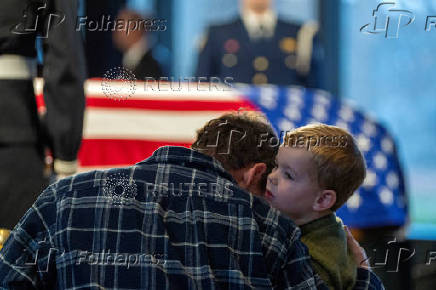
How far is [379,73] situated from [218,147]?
2778 mm

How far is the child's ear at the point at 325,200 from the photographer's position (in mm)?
1381

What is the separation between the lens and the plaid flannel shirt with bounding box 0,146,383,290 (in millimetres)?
1106

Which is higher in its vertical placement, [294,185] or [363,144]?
[294,185]

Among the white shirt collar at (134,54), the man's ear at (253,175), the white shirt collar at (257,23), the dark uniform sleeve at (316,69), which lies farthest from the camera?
the white shirt collar at (257,23)

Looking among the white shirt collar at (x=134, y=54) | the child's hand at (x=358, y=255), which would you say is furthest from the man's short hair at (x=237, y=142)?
the white shirt collar at (x=134, y=54)

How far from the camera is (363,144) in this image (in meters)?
2.18

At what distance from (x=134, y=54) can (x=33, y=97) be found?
135 centimetres

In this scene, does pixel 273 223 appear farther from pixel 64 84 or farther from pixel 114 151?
pixel 114 151

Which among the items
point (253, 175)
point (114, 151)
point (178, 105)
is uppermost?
point (253, 175)

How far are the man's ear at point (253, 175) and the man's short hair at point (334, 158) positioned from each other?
0.17m

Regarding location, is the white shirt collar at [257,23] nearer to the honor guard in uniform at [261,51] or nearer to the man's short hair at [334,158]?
the honor guard in uniform at [261,51]

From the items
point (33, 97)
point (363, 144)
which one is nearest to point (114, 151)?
point (33, 97)

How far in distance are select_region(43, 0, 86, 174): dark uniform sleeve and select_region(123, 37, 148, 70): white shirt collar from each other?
1.29m

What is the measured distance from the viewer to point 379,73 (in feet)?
12.5
